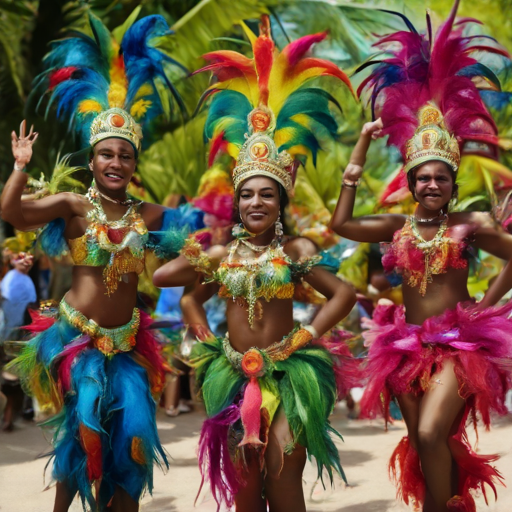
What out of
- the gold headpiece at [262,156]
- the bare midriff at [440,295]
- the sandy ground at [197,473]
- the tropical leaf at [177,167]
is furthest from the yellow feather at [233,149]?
the tropical leaf at [177,167]

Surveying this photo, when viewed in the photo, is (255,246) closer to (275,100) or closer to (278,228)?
(278,228)

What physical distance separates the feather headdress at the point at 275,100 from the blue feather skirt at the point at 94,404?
3.93 ft

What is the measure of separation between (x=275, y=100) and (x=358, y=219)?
2.62 feet

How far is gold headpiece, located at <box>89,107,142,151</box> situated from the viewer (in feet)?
14.6

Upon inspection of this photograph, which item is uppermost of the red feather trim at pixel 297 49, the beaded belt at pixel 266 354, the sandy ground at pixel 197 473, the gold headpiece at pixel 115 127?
the red feather trim at pixel 297 49

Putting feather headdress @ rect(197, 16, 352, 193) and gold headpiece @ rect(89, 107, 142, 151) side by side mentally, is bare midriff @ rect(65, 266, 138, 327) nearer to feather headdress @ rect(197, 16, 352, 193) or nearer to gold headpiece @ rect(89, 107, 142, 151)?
gold headpiece @ rect(89, 107, 142, 151)

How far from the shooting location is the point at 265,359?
13.0 ft

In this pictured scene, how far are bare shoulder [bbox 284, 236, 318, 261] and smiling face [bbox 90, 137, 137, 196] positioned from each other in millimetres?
1011

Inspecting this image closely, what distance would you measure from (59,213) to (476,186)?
231 inches

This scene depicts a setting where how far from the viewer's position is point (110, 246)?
14.1 ft

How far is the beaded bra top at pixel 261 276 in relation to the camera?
4.02 m

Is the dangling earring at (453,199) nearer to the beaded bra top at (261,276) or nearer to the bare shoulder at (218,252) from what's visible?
the beaded bra top at (261,276)

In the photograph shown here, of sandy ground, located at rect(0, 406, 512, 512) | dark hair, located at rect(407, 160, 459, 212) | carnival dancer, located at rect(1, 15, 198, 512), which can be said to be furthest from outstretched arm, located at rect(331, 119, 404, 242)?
sandy ground, located at rect(0, 406, 512, 512)

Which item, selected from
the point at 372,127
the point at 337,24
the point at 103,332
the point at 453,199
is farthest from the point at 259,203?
the point at 337,24
